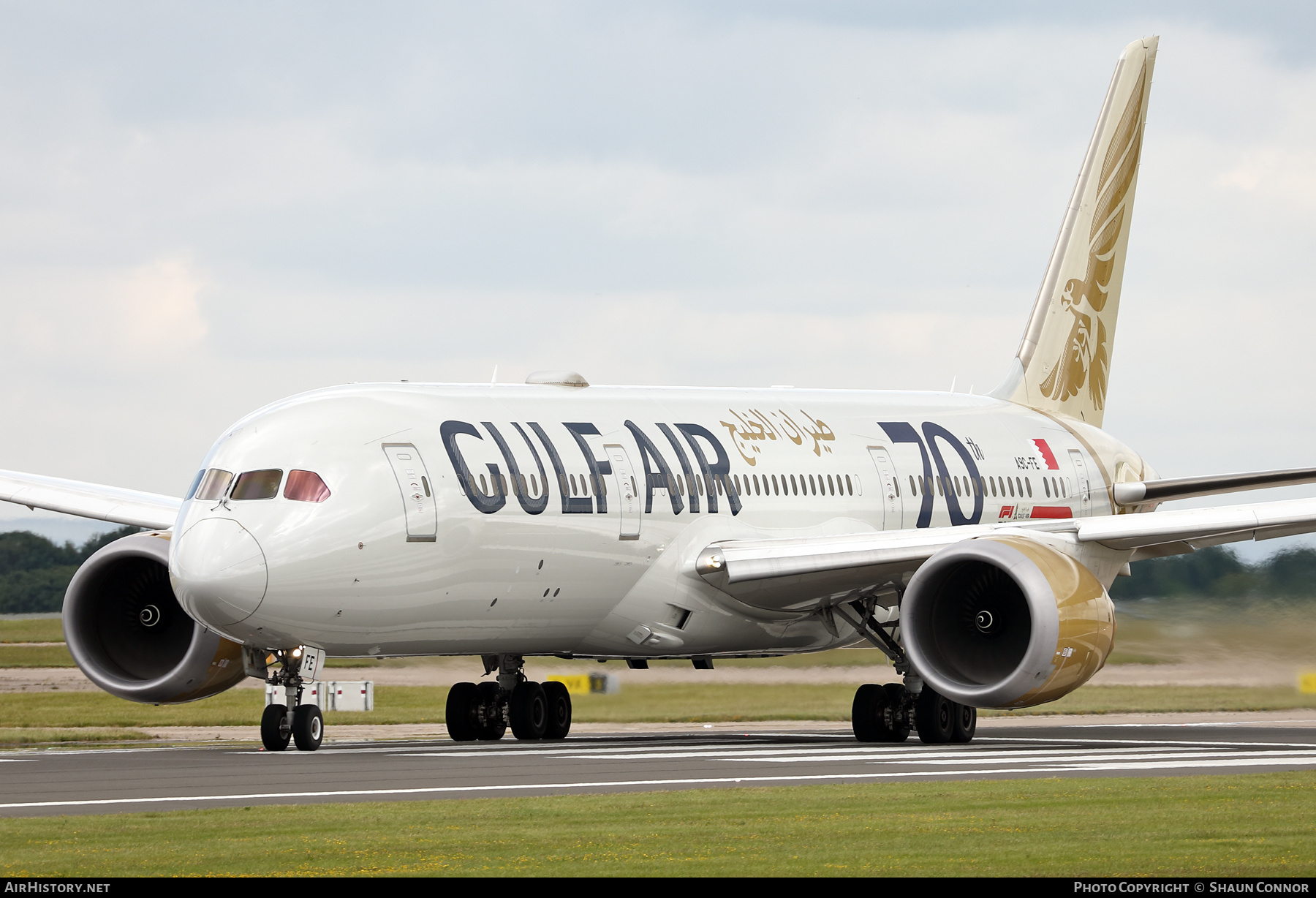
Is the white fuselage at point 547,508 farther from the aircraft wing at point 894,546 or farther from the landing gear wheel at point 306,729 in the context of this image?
the landing gear wheel at point 306,729

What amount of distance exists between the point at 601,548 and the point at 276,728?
4.54 metres

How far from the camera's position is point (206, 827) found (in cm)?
1398

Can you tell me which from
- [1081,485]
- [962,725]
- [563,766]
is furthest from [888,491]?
[563,766]

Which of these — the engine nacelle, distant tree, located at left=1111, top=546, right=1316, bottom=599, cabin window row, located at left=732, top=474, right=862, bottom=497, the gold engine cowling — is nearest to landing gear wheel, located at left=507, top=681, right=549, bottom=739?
the engine nacelle

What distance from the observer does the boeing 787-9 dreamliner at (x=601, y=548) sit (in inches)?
845

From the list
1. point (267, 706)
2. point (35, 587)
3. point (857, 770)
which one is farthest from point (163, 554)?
point (35, 587)

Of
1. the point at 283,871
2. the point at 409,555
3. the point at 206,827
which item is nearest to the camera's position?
the point at 283,871

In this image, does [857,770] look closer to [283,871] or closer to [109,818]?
[109,818]

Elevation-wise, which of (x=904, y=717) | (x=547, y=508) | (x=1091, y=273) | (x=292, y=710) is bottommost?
(x=904, y=717)

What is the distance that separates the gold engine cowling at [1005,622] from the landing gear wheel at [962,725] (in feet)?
6.82

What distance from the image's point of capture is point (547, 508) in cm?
2359

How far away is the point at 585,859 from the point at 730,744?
12872 millimetres

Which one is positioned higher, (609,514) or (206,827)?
(609,514)

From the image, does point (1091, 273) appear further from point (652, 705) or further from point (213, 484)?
point (213, 484)
